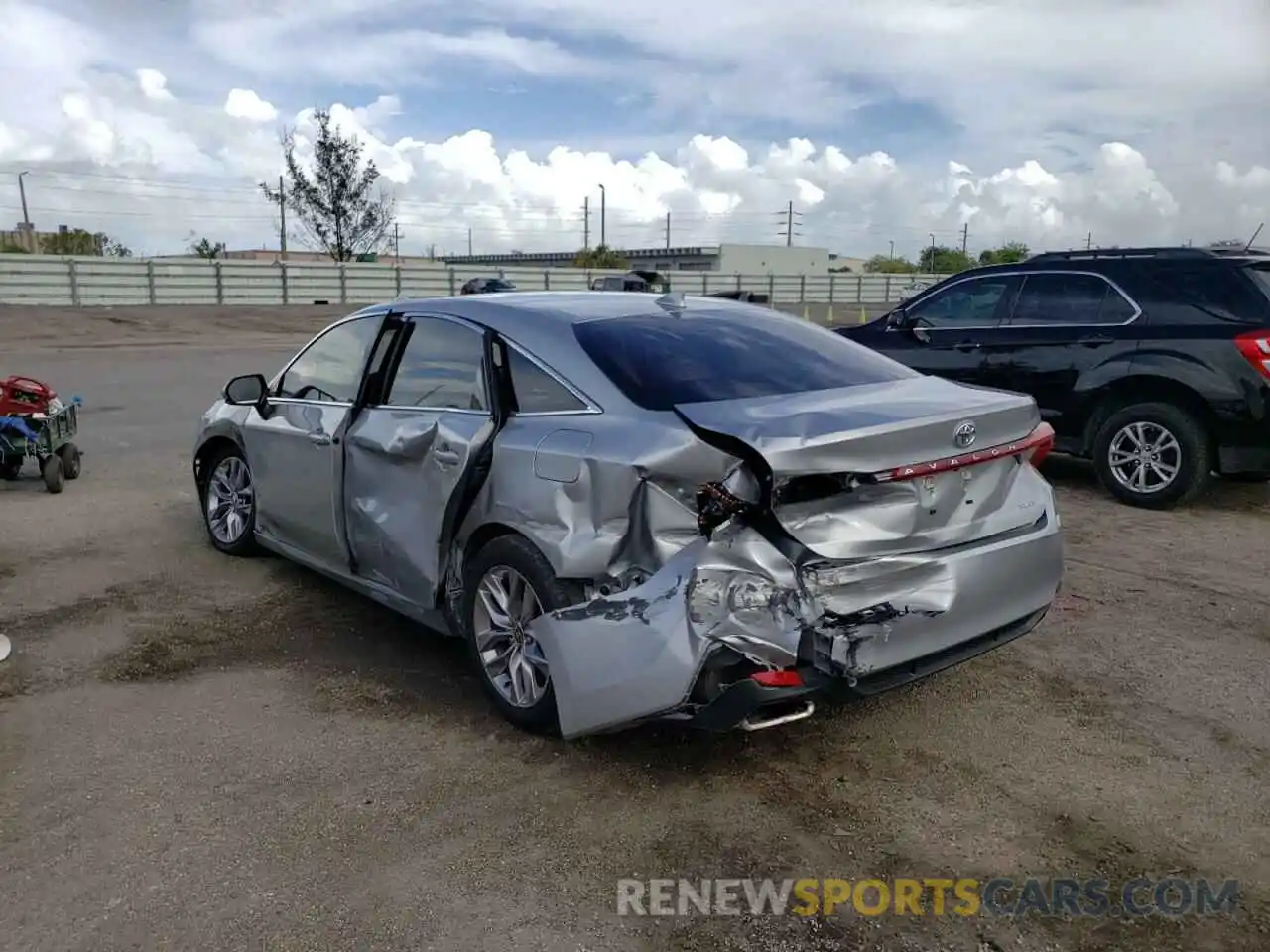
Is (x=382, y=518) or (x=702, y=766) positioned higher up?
(x=382, y=518)

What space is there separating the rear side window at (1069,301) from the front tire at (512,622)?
570 cm

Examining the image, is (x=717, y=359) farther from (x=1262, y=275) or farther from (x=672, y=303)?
(x=1262, y=275)

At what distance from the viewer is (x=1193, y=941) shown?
2750mm

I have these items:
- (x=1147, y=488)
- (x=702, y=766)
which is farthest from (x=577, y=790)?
(x=1147, y=488)

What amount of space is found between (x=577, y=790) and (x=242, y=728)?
4.57 ft

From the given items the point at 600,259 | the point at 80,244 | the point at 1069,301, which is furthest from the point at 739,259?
the point at 1069,301

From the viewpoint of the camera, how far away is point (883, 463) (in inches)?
133

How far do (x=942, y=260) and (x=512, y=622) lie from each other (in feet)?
305

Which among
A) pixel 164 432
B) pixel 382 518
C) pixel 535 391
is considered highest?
pixel 535 391

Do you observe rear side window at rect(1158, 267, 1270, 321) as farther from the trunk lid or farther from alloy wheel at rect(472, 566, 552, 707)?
alloy wheel at rect(472, 566, 552, 707)

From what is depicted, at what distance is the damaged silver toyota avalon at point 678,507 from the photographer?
128 inches

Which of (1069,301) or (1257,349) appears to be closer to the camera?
(1257,349)

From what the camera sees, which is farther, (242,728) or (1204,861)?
(242,728)

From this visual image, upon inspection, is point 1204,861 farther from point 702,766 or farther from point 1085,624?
point 1085,624
